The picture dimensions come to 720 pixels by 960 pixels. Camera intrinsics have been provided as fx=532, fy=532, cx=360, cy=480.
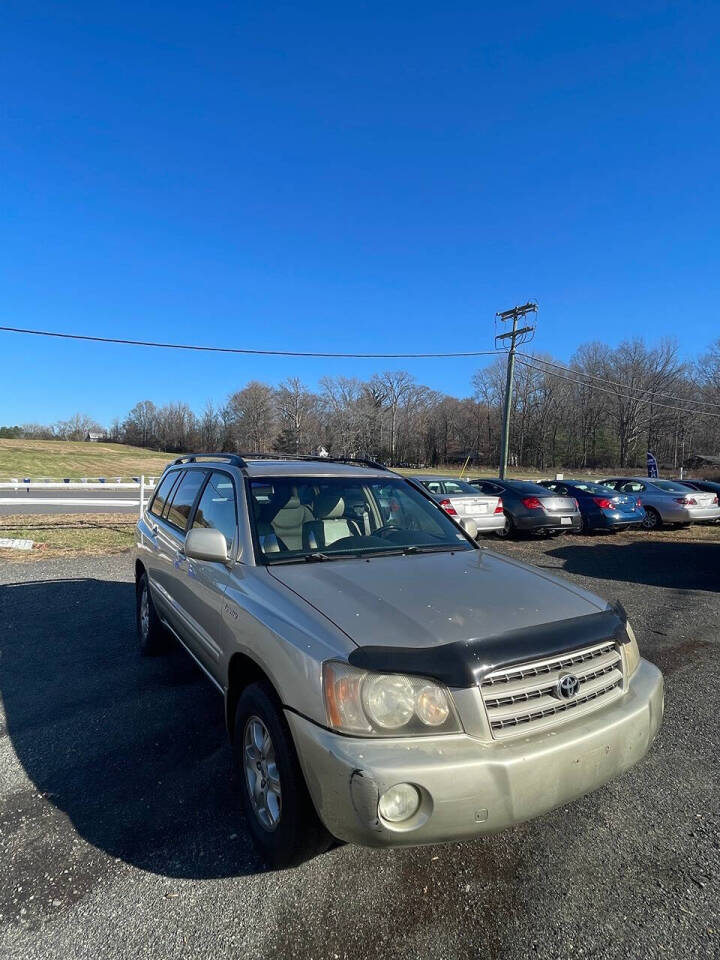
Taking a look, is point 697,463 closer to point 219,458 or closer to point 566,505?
point 566,505

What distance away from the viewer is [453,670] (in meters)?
1.91

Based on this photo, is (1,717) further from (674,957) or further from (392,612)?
(674,957)

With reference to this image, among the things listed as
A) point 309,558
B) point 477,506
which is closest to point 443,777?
point 309,558

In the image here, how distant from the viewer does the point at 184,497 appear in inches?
163

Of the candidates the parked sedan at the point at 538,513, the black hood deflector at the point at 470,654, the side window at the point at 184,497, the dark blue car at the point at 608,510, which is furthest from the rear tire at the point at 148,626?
the dark blue car at the point at 608,510

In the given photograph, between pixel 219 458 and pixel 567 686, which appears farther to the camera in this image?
pixel 219 458

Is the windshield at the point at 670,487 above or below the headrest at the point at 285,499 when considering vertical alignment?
below

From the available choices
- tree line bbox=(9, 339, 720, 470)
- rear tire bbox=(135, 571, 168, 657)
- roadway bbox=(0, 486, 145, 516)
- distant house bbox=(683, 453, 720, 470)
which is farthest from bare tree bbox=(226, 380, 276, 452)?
rear tire bbox=(135, 571, 168, 657)

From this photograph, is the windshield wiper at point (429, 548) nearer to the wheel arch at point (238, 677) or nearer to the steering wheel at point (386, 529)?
the steering wheel at point (386, 529)

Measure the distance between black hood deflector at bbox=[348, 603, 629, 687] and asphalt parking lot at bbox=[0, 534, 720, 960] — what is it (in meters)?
0.94

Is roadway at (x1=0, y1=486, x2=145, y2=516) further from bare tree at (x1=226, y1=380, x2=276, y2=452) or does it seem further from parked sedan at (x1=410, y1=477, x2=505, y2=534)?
bare tree at (x1=226, y1=380, x2=276, y2=452)

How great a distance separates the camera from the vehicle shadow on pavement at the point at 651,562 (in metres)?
8.26

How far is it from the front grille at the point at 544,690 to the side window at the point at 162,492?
3.49 metres

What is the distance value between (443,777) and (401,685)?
315 mm
